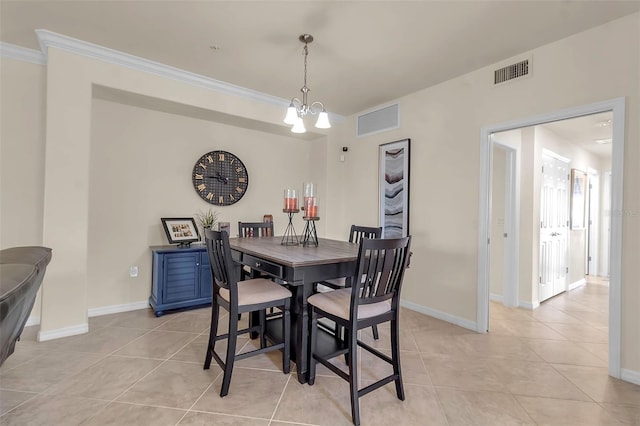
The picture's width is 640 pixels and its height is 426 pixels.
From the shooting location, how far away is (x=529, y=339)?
2822 millimetres

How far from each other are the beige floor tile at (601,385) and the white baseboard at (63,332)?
4.03 meters

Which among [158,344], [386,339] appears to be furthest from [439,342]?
[158,344]

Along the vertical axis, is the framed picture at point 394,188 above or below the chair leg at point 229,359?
above

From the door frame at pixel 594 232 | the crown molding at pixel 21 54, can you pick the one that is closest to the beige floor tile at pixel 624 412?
the door frame at pixel 594 232

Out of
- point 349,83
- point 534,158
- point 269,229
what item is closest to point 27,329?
point 269,229

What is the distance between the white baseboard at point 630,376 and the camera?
2092 mm

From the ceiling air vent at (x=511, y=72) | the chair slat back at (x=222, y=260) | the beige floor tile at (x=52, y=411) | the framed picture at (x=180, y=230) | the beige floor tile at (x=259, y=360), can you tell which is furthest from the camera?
the framed picture at (x=180, y=230)

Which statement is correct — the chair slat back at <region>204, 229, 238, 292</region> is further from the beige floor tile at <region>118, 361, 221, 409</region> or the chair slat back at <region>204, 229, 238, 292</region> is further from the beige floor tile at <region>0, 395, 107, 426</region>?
the beige floor tile at <region>0, 395, 107, 426</region>

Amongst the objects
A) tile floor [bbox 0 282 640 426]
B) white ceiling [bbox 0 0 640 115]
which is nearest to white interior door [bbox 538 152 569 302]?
tile floor [bbox 0 282 640 426]

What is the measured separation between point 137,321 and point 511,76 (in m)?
4.38

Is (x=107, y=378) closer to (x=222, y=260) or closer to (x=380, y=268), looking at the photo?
(x=222, y=260)

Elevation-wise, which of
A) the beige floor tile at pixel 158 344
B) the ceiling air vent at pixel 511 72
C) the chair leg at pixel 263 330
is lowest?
the beige floor tile at pixel 158 344

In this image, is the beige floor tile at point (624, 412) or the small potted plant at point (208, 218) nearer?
the beige floor tile at point (624, 412)

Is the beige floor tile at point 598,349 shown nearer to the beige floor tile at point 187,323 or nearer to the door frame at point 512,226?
the door frame at point 512,226
